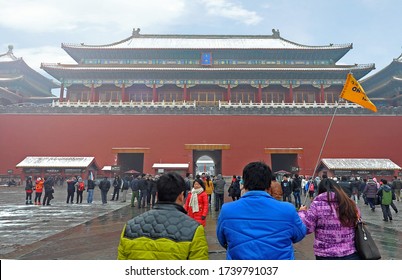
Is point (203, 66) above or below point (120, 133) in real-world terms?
above

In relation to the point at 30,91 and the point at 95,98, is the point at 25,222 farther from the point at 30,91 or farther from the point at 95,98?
the point at 30,91

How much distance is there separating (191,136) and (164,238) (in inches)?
774

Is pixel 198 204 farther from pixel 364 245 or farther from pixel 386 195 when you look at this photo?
pixel 386 195

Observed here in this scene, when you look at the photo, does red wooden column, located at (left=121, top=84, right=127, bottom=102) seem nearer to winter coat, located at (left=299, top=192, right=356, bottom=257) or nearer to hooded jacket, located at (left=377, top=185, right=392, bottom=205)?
hooded jacket, located at (left=377, top=185, right=392, bottom=205)

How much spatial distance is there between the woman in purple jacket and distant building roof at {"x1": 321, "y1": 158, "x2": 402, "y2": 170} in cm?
1817

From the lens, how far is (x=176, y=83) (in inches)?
971

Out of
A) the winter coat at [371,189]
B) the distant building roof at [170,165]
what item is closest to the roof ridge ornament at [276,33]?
the distant building roof at [170,165]

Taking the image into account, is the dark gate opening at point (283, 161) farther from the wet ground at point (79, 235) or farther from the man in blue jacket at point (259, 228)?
the man in blue jacket at point (259, 228)

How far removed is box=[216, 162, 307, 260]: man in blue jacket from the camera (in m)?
1.75

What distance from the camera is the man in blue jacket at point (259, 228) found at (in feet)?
5.73

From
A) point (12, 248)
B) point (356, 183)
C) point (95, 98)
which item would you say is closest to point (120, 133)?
point (95, 98)

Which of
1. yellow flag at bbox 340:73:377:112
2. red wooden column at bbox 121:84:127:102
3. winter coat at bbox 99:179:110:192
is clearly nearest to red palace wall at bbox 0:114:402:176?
red wooden column at bbox 121:84:127:102

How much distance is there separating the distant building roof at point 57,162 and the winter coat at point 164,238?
19003 millimetres
